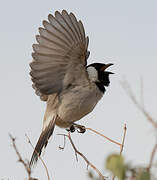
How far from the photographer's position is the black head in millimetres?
4035

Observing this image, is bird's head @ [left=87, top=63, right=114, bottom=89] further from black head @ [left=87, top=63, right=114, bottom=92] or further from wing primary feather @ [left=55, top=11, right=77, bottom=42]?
wing primary feather @ [left=55, top=11, right=77, bottom=42]

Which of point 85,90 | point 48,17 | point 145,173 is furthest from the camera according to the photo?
point 85,90

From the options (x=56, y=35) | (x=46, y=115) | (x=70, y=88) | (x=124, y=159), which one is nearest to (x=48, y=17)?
(x=56, y=35)

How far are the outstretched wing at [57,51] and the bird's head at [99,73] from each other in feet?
0.62

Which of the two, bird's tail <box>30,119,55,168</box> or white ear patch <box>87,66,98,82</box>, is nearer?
bird's tail <box>30,119,55,168</box>

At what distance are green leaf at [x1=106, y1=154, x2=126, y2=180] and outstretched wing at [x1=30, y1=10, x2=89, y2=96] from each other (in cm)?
299

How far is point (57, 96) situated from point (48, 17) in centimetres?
86

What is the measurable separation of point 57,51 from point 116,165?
317cm

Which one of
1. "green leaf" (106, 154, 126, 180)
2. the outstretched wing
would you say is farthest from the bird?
"green leaf" (106, 154, 126, 180)

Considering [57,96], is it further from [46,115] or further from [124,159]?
[124,159]

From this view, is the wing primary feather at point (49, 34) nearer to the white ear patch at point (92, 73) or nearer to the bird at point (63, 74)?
the bird at point (63, 74)

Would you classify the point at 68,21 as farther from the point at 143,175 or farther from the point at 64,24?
the point at 143,175

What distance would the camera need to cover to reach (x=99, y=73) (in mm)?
4137

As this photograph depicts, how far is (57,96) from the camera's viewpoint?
13.2ft
